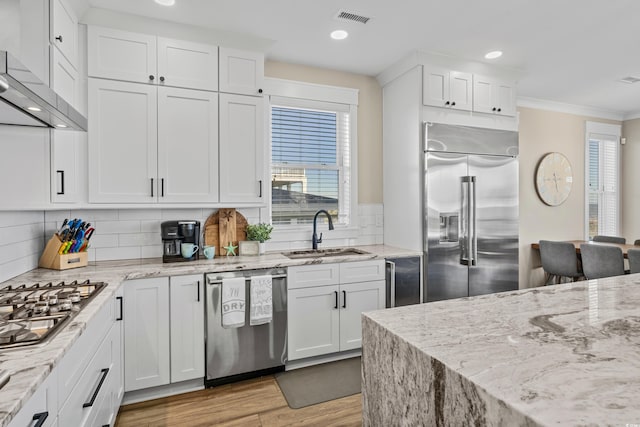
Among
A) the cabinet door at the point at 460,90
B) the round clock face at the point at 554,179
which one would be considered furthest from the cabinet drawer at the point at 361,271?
the round clock face at the point at 554,179

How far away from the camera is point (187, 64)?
109 inches

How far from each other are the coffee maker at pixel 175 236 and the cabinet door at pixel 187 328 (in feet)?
1.06

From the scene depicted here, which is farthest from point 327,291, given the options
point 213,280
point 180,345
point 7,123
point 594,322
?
point 7,123

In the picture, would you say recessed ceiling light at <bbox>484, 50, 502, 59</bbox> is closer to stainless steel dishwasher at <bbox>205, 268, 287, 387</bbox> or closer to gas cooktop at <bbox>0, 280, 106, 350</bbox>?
stainless steel dishwasher at <bbox>205, 268, 287, 387</bbox>

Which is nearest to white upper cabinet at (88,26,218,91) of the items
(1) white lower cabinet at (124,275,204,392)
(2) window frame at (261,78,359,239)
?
(2) window frame at (261,78,359,239)

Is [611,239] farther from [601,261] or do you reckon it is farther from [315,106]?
[315,106]

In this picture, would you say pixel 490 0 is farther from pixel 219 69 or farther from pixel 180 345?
pixel 180 345

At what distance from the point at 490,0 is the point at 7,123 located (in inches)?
121

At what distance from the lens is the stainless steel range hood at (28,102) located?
1141 mm

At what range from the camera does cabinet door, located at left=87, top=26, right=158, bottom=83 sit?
2.52m

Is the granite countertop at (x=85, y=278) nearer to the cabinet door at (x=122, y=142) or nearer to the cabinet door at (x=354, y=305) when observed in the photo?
the cabinet door at (x=354, y=305)

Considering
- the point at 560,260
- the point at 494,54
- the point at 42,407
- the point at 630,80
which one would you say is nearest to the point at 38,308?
the point at 42,407

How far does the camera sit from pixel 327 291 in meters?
2.95

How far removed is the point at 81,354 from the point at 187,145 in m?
1.73
